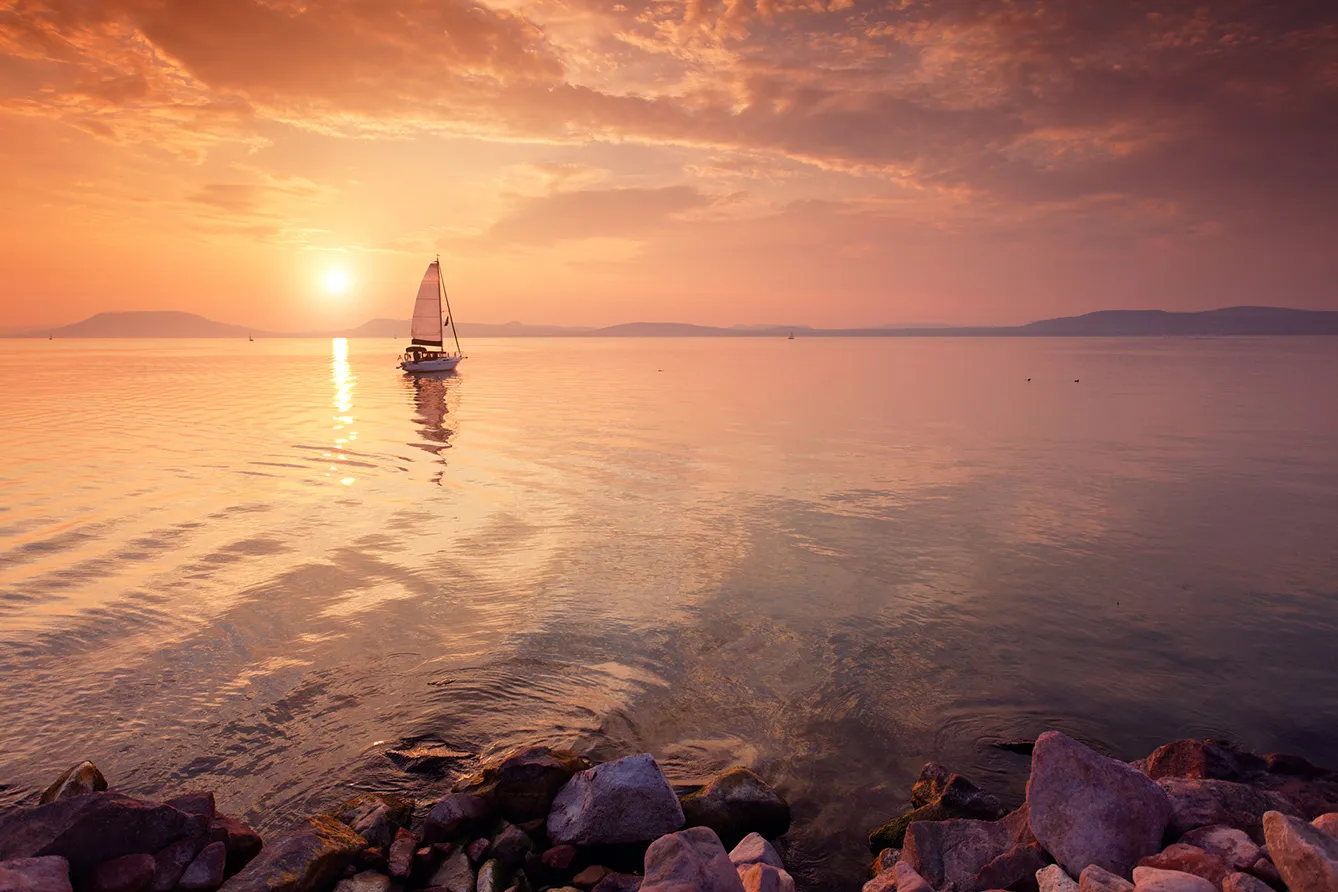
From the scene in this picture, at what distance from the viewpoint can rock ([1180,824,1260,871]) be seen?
267 inches

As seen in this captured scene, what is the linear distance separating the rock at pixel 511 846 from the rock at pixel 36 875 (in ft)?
12.4

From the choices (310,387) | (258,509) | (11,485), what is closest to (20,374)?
(310,387)

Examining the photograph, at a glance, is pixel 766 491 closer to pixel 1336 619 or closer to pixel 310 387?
pixel 1336 619

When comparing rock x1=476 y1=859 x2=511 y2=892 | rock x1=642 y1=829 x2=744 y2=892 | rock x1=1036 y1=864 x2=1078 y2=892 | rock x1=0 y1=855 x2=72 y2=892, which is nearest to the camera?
rock x1=0 y1=855 x2=72 y2=892

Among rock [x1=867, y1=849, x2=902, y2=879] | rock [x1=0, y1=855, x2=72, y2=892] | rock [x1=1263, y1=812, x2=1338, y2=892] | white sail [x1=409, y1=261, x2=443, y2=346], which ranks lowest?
rock [x1=867, y1=849, x2=902, y2=879]

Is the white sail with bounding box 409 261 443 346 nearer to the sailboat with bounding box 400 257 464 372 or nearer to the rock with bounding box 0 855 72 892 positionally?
the sailboat with bounding box 400 257 464 372

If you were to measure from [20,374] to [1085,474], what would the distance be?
12105 cm

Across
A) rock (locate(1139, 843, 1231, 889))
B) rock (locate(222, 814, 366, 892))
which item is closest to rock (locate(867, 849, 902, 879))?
rock (locate(1139, 843, 1231, 889))

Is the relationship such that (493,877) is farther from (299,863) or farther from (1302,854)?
(1302,854)

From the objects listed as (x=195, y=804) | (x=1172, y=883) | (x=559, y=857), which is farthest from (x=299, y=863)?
(x=1172, y=883)

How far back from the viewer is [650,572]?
18.0 m

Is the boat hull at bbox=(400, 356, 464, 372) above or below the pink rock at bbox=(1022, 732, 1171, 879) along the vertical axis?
above

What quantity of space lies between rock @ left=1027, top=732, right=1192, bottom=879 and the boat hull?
292 ft

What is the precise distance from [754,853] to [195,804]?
Answer: 5982mm
